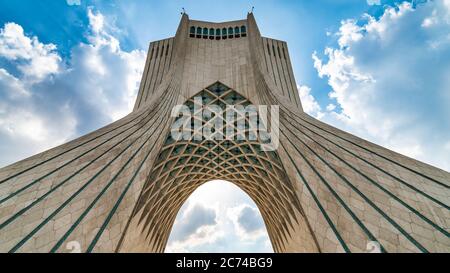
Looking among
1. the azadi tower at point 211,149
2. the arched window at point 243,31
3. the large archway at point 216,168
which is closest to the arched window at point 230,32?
the arched window at point 243,31

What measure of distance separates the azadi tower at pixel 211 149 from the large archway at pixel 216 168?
0.10 meters

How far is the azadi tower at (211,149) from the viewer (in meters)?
4.39

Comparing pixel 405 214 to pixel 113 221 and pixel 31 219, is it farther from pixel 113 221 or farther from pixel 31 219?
pixel 31 219

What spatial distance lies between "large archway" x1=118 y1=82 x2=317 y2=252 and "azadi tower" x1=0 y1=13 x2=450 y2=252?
10 centimetres

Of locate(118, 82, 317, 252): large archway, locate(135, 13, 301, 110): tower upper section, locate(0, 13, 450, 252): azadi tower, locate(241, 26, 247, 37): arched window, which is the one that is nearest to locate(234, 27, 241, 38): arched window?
locate(135, 13, 301, 110): tower upper section

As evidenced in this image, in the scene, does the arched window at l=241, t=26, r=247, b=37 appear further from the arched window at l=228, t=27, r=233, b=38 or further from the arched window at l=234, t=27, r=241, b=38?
the arched window at l=228, t=27, r=233, b=38

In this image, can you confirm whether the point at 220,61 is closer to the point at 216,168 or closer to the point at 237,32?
the point at 237,32

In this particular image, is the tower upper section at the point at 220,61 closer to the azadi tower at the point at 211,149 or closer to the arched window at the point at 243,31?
the arched window at the point at 243,31

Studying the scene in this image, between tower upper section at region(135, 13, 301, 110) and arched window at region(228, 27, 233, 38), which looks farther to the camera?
arched window at region(228, 27, 233, 38)

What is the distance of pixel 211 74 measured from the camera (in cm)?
1166

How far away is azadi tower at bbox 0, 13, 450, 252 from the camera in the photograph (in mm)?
4395

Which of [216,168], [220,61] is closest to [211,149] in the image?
[216,168]

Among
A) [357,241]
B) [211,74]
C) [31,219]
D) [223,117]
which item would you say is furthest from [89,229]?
[211,74]
